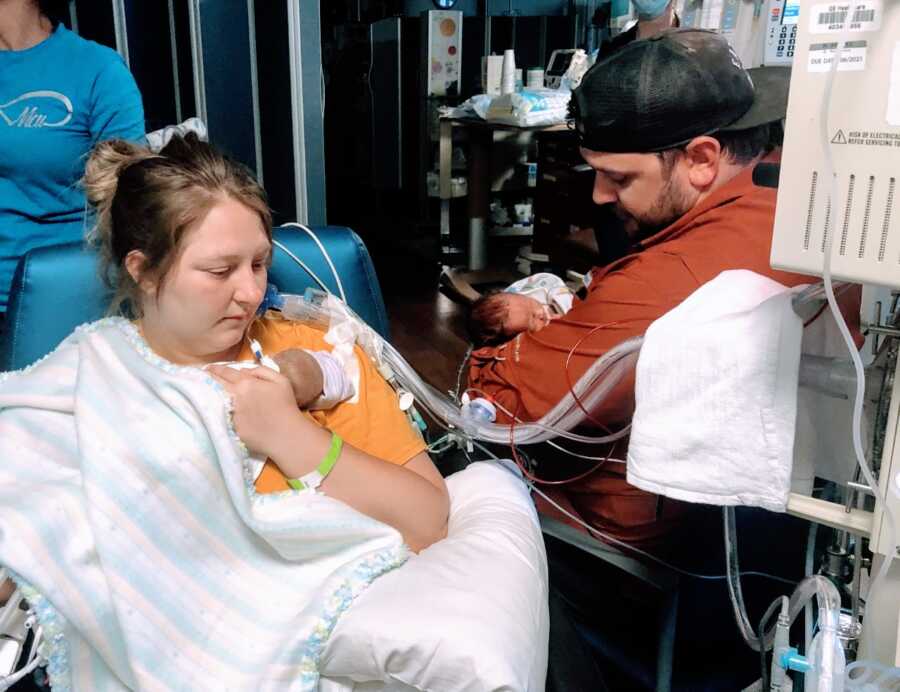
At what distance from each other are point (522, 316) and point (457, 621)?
729mm

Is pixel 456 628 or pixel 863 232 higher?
pixel 863 232

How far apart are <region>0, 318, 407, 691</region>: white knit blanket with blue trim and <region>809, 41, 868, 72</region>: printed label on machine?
760 mm

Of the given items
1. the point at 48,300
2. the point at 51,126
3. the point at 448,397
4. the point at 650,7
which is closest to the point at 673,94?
the point at 448,397

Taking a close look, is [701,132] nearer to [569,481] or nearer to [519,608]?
[569,481]

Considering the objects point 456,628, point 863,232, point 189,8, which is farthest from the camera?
point 189,8

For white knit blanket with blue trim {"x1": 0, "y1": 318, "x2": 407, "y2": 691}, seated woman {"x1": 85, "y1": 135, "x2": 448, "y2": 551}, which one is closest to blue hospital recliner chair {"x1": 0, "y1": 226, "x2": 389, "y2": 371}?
seated woman {"x1": 85, "y1": 135, "x2": 448, "y2": 551}

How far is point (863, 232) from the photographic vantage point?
758 millimetres

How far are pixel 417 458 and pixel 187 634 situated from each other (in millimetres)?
424

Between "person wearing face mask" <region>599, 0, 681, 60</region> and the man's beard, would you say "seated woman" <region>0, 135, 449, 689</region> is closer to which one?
the man's beard

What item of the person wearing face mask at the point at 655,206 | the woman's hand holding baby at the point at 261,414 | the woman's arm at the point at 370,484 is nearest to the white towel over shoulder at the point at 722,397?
the person wearing face mask at the point at 655,206

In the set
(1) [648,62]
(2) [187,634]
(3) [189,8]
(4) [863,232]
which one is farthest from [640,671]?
(3) [189,8]

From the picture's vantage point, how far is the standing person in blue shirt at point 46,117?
5.35ft

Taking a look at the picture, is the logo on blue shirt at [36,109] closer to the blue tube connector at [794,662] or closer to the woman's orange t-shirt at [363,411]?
the woman's orange t-shirt at [363,411]

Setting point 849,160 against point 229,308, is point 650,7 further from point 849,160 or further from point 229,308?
point 849,160
